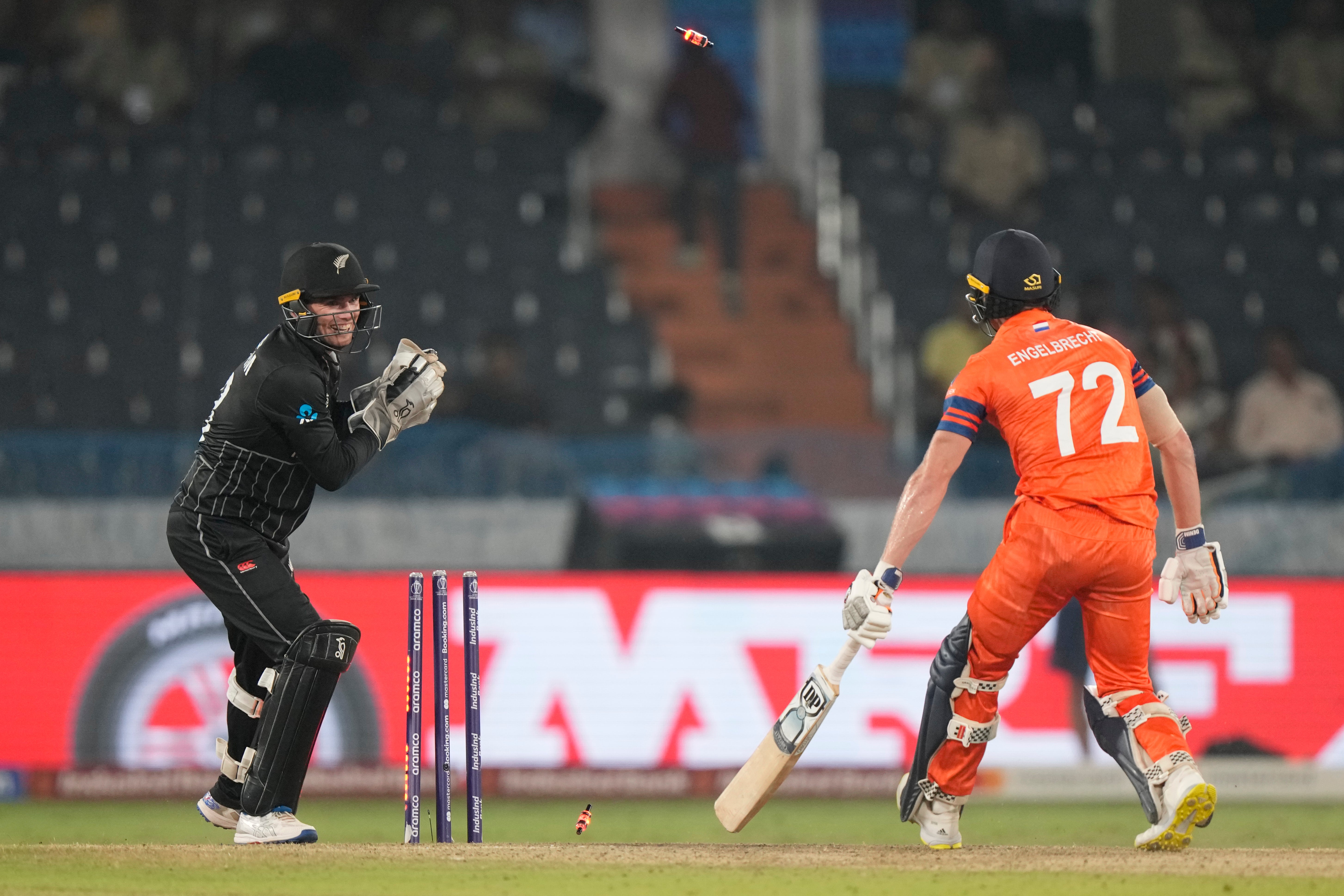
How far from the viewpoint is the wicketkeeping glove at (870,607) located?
504cm

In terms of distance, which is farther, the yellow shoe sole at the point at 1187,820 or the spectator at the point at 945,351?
the spectator at the point at 945,351

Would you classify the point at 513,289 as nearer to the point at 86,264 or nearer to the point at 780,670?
the point at 86,264

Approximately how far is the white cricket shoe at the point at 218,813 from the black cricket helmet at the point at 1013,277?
9.95 feet

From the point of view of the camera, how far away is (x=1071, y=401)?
5.04 meters

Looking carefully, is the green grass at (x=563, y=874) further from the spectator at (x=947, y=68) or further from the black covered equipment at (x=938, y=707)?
the spectator at (x=947, y=68)

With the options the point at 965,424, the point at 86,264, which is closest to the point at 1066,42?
the point at 86,264

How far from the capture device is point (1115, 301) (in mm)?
11883

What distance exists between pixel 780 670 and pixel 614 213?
521cm

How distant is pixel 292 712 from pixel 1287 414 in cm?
796

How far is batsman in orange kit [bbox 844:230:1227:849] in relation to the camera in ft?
16.3

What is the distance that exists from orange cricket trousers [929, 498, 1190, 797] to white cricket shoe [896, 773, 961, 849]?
0.92 feet

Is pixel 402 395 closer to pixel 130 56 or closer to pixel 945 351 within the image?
pixel 945 351

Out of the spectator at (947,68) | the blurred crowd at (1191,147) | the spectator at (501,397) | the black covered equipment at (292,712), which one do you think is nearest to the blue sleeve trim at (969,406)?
the black covered equipment at (292,712)

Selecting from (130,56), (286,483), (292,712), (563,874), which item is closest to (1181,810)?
(563,874)
